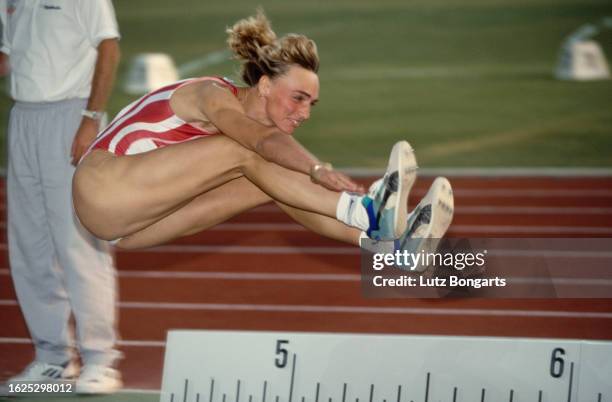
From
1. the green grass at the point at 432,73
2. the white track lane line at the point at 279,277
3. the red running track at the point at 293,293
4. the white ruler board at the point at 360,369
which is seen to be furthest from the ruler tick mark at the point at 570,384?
the green grass at the point at 432,73

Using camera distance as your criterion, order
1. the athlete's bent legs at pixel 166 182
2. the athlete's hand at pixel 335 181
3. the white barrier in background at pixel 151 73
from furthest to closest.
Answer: the white barrier in background at pixel 151 73
the athlete's bent legs at pixel 166 182
the athlete's hand at pixel 335 181

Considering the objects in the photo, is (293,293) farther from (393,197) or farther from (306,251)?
(393,197)

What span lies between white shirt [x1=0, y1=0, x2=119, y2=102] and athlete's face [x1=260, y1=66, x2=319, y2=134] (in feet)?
3.14

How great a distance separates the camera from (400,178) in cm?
387

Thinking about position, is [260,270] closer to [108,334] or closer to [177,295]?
[177,295]

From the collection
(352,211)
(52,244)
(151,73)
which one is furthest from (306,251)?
(151,73)

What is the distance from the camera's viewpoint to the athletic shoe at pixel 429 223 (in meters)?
4.08

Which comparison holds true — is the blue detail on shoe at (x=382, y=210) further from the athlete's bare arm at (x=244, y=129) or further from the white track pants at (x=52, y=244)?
the white track pants at (x=52, y=244)

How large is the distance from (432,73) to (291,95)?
390 inches

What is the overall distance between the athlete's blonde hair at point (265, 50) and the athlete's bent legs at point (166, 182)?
0.29 metres

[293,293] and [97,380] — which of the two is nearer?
[97,380]

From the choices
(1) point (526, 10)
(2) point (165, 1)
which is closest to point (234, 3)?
(2) point (165, 1)

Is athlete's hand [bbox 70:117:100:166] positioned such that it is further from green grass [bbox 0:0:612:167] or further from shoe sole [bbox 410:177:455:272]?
green grass [bbox 0:0:612:167]

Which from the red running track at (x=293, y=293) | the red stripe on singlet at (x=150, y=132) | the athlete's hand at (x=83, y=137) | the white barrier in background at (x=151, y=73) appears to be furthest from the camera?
the white barrier in background at (x=151, y=73)
